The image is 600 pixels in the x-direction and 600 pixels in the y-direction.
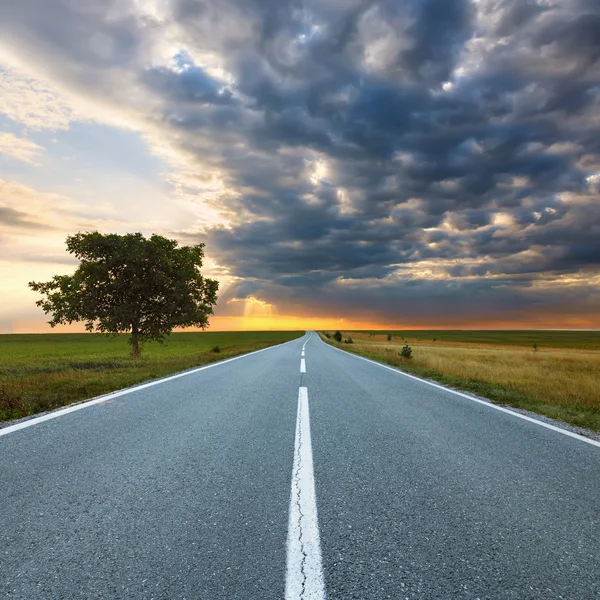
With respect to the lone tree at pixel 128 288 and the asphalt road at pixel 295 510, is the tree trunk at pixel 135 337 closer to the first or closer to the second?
the lone tree at pixel 128 288

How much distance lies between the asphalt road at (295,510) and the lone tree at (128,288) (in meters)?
17.4

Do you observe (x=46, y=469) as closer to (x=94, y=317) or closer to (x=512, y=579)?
(x=512, y=579)

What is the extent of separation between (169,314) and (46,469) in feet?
67.4

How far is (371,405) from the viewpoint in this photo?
7.68 meters

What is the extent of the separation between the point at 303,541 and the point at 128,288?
2276 centimetres

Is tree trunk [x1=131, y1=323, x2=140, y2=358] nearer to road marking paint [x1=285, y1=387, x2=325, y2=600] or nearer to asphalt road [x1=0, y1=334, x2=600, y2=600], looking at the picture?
asphalt road [x1=0, y1=334, x2=600, y2=600]

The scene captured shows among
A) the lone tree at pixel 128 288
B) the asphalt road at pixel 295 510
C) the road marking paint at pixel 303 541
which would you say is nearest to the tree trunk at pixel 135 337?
the lone tree at pixel 128 288

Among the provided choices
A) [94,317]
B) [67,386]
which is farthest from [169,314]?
[67,386]

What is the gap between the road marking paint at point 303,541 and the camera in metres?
2.12

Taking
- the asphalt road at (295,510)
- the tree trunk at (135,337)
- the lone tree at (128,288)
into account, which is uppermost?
the lone tree at (128,288)

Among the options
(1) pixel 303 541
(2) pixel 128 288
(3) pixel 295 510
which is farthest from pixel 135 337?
(1) pixel 303 541

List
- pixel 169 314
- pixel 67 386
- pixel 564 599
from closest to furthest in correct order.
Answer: pixel 564 599 → pixel 67 386 → pixel 169 314

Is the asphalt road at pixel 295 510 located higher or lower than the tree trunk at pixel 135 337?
lower

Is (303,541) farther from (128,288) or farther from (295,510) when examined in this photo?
(128,288)
